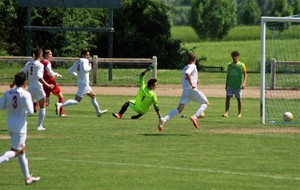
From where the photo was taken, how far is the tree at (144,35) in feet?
193

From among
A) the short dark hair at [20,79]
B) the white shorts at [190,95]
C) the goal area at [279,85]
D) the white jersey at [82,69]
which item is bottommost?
the goal area at [279,85]

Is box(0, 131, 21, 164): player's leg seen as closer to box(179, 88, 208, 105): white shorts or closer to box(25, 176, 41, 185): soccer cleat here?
box(25, 176, 41, 185): soccer cleat

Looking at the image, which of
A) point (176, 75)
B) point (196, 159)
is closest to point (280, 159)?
point (196, 159)

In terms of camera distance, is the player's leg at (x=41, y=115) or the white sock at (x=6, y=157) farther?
the player's leg at (x=41, y=115)

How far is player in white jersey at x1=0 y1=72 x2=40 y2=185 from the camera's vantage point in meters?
15.9

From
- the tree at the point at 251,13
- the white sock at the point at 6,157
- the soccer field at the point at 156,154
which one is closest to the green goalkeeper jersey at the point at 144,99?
the soccer field at the point at 156,154

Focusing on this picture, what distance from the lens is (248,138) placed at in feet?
75.9

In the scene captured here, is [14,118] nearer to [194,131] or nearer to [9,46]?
[194,131]

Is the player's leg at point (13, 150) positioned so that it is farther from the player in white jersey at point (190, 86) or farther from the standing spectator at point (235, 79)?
the standing spectator at point (235, 79)

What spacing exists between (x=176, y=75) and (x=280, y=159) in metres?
30.4

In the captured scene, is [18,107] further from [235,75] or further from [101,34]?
[101,34]

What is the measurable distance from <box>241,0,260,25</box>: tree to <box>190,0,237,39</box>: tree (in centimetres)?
1478

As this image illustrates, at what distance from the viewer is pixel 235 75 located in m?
29.7

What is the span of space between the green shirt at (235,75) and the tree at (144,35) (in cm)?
A: 2856
